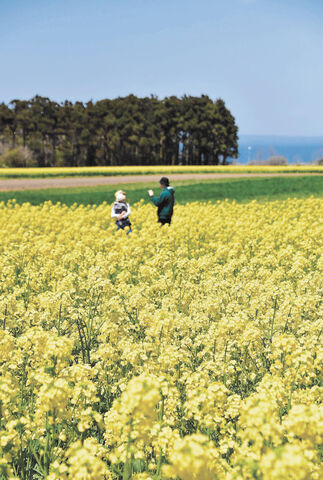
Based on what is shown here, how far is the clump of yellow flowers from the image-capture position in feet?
8.44

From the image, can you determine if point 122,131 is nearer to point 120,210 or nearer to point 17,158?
point 17,158

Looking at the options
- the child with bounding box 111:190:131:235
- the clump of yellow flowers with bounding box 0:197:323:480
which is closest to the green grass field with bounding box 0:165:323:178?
the child with bounding box 111:190:131:235

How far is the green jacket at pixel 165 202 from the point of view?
43.3 ft

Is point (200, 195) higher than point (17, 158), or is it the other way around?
point (17, 158)

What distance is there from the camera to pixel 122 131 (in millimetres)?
86188

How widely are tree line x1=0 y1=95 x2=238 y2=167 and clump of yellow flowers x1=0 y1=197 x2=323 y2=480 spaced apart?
75.4 m

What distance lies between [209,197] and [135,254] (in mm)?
21484

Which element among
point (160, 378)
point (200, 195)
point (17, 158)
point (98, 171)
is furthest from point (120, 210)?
point (17, 158)

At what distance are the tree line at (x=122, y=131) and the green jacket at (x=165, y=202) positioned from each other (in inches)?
2735

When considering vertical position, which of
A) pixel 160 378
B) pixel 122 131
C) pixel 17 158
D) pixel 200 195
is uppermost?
pixel 122 131

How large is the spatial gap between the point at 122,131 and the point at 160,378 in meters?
86.1


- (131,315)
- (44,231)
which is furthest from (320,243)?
(44,231)

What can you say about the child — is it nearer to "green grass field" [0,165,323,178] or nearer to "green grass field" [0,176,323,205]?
"green grass field" [0,176,323,205]

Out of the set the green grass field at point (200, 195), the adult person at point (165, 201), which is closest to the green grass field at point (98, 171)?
the green grass field at point (200, 195)
